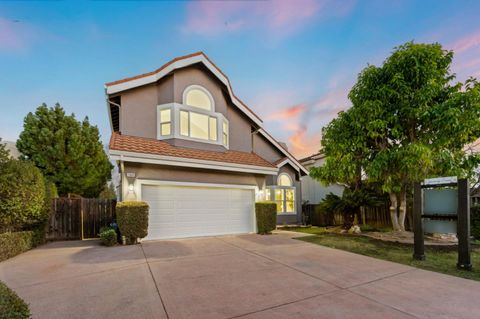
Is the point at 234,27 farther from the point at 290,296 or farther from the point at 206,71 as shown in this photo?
the point at 290,296

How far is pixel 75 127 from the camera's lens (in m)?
13.6

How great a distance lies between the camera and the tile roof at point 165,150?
840 centimetres

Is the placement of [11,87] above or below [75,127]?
above

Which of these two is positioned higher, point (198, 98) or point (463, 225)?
point (198, 98)

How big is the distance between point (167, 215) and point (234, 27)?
894 cm

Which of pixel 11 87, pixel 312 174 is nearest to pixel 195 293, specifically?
pixel 312 174

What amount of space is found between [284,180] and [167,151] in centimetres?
798

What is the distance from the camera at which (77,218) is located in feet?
32.4

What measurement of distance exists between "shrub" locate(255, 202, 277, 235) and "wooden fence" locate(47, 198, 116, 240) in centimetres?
673

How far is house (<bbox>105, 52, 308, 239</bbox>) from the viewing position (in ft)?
28.9

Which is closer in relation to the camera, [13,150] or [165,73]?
[165,73]

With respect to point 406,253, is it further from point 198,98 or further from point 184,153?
point 198,98

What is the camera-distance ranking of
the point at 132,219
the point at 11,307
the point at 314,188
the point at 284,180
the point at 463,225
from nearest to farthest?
the point at 11,307 < the point at 463,225 < the point at 132,219 < the point at 284,180 < the point at 314,188

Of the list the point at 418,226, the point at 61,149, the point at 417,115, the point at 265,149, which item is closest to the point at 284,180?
the point at 265,149
